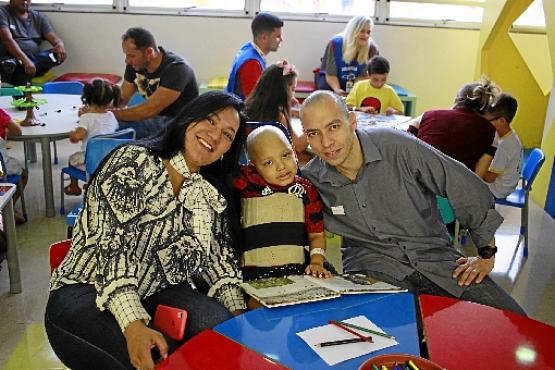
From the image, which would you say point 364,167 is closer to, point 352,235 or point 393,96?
point 352,235

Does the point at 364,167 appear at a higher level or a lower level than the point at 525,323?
higher

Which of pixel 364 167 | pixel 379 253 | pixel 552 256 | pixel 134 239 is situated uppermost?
pixel 364 167

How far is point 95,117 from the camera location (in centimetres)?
429

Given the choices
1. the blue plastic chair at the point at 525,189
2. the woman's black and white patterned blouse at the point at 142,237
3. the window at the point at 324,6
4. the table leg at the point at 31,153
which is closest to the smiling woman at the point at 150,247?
the woman's black and white patterned blouse at the point at 142,237

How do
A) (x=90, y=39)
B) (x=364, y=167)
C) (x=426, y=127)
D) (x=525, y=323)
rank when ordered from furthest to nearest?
(x=90, y=39), (x=426, y=127), (x=364, y=167), (x=525, y=323)

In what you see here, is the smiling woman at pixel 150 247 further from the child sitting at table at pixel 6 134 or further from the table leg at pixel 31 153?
the table leg at pixel 31 153

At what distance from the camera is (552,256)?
14.0 feet

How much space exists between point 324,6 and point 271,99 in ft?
13.9

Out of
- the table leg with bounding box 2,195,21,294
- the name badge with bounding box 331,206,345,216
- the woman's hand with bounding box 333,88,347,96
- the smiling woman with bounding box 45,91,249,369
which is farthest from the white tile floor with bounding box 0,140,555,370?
the woman's hand with bounding box 333,88,347,96

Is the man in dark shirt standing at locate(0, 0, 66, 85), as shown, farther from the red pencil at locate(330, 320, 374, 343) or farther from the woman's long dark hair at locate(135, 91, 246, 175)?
the red pencil at locate(330, 320, 374, 343)

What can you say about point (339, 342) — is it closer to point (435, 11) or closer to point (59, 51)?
point (59, 51)

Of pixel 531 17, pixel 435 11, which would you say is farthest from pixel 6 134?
pixel 531 17

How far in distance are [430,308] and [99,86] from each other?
327cm

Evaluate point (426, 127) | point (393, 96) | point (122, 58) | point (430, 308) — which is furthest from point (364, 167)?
point (122, 58)
